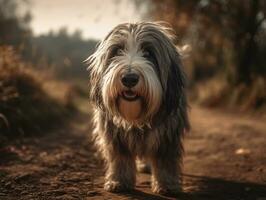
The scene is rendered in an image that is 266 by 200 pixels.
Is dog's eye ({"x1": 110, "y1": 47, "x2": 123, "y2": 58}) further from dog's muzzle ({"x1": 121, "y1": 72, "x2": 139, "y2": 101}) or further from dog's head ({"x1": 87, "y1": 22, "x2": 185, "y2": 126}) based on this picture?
dog's muzzle ({"x1": 121, "y1": 72, "x2": 139, "y2": 101})

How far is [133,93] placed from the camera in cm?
450

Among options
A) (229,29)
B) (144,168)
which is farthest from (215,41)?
(144,168)

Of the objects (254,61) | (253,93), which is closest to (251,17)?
(254,61)

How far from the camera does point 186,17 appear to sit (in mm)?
13266

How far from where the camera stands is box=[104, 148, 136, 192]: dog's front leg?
16.6ft

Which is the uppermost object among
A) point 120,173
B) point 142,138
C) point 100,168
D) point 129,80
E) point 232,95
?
point 129,80

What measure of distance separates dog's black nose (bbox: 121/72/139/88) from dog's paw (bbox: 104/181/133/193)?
3.68ft

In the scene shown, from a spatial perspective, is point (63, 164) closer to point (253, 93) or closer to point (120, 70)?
point (120, 70)

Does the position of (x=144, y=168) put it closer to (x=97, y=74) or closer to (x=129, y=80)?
(x=97, y=74)

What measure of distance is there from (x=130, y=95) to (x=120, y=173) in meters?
0.92

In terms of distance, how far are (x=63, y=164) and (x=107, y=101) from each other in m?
1.71

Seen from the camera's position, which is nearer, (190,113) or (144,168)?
(144,168)

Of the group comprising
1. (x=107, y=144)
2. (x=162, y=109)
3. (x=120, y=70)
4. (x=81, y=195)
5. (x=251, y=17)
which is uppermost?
(x=251, y=17)

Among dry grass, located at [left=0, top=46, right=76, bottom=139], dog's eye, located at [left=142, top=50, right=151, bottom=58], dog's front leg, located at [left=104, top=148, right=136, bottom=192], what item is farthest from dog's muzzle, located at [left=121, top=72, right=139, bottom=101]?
dry grass, located at [left=0, top=46, right=76, bottom=139]
